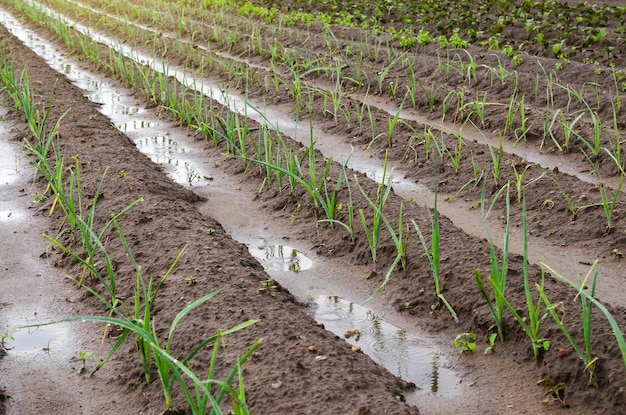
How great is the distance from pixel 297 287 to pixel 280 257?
0.37 m

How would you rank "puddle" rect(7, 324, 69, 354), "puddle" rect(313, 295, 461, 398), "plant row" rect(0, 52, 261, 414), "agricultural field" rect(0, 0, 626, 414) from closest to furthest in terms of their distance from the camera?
"plant row" rect(0, 52, 261, 414)
"agricultural field" rect(0, 0, 626, 414)
"puddle" rect(313, 295, 461, 398)
"puddle" rect(7, 324, 69, 354)

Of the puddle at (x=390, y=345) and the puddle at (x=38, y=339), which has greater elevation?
the puddle at (x=390, y=345)

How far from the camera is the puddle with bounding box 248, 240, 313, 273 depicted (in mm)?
3611

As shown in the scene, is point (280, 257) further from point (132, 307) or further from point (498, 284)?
point (498, 284)

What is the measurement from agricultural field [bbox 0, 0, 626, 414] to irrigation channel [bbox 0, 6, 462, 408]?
3cm

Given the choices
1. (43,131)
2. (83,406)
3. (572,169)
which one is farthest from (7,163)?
(572,169)

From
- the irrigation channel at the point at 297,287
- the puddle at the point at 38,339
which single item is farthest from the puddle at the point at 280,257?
the puddle at the point at 38,339

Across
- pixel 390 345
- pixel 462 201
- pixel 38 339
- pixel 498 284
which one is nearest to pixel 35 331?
pixel 38 339

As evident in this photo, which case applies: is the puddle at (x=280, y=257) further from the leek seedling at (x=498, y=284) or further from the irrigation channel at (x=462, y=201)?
the leek seedling at (x=498, y=284)

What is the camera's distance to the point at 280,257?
374 cm

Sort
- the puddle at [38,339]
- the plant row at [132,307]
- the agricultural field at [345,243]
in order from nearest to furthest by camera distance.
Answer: the plant row at [132,307] < the agricultural field at [345,243] < the puddle at [38,339]

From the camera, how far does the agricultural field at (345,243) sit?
239cm

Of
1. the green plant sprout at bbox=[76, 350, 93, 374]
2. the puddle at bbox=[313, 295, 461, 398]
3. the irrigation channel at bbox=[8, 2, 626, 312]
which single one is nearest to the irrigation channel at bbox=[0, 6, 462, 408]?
the puddle at bbox=[313, 295, 461, 398]

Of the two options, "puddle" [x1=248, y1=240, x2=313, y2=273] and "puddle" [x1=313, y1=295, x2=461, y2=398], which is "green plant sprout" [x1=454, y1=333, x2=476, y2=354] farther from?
"puddle" [x1=248, y1=240, x2=313, y2=273]
